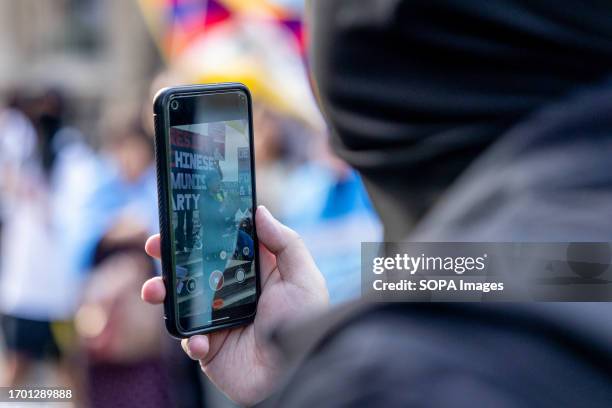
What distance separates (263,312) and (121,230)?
139 centimetres

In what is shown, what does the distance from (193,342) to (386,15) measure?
A: 416 mm

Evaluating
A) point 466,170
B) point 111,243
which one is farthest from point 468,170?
point 111,243

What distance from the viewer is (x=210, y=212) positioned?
916 mm

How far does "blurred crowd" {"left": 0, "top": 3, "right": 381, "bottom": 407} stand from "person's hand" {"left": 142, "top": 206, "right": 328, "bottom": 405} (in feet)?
0.86

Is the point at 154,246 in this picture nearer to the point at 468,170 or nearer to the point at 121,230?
the point at 468,170

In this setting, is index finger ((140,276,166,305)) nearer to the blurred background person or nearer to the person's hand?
the person's hand

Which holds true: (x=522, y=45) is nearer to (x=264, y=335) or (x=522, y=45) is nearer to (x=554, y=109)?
(x=554, y=109)

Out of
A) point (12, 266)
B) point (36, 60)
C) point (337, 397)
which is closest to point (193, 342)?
point (337, 397)

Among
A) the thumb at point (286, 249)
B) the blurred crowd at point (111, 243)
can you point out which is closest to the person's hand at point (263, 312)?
the thumb at point (286, 249)

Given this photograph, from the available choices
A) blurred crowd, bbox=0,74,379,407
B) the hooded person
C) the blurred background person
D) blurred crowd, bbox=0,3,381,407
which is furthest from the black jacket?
the blurred background person

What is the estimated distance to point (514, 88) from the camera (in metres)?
0.61

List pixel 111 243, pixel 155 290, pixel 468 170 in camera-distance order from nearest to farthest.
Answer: pixel 468 170, pixel 155 290, pixel 111 243

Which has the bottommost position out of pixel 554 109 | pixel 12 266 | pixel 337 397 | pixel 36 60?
pixel 337 397

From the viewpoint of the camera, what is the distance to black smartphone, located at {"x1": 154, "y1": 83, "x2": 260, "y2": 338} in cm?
89
